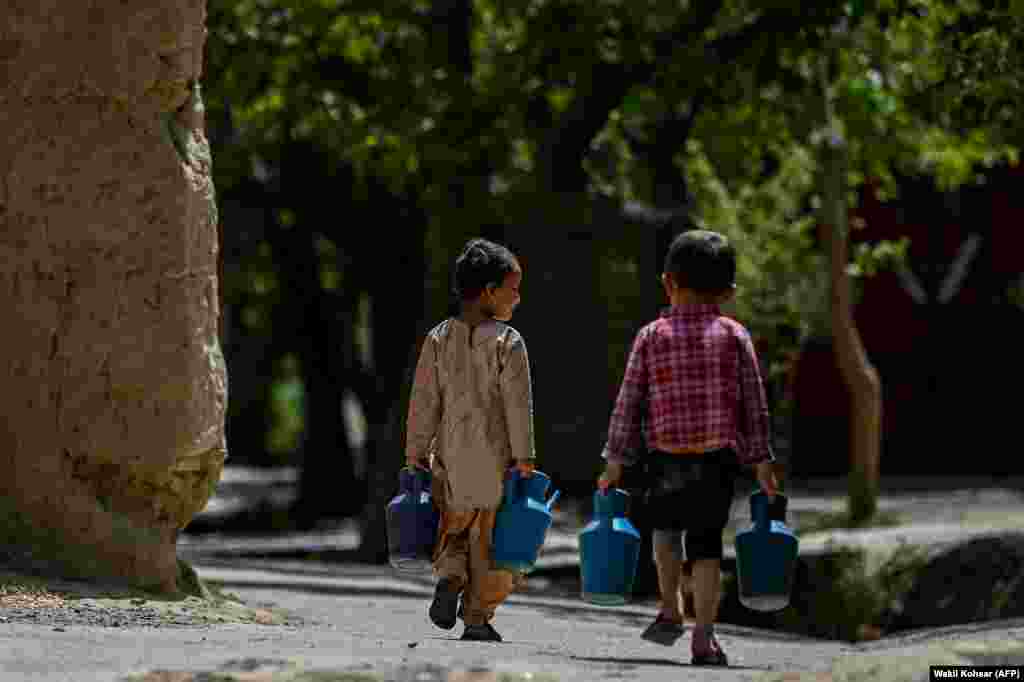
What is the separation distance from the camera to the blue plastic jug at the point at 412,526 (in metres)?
8.91

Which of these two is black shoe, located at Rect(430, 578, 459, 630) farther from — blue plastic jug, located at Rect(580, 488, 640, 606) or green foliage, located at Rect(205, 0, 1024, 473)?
green foliage, located at Rect(205, 0, 1024, 473)

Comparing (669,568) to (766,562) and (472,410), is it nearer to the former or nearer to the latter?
(766,562)

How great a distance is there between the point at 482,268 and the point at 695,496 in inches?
52.1

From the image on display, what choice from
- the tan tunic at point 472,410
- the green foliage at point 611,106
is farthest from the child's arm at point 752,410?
the green foliage at point 611,106

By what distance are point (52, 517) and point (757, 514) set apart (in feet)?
11.0

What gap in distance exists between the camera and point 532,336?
21.9 meters

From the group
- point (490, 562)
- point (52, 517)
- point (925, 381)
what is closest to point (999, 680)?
point (490, 562)

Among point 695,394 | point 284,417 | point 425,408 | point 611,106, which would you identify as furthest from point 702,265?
point 284,417

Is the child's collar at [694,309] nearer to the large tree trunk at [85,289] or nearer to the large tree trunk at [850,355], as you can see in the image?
the large tree trunk at [85,289]

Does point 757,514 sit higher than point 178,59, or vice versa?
point 178,59

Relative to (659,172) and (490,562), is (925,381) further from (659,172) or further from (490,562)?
(490,562)

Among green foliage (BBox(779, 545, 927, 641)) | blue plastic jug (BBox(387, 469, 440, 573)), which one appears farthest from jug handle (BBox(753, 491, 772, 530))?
green foliage (BBox(779, 545, 927, 641))

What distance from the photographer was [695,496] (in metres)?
8.55

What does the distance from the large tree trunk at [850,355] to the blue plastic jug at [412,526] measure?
11378 millimetres
